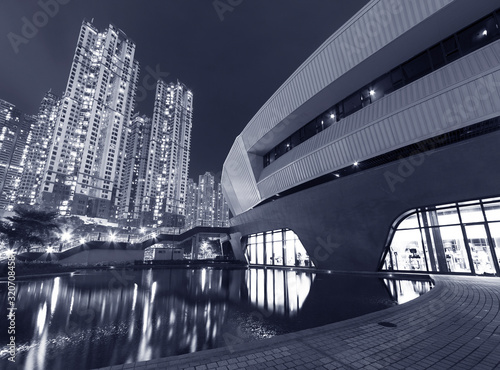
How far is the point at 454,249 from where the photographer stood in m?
14.6

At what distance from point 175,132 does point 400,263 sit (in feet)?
474

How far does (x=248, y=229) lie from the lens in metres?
33.2

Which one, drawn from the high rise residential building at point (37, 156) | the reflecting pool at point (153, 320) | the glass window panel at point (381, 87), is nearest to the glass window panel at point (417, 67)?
the glass window panel at point (381, 87)

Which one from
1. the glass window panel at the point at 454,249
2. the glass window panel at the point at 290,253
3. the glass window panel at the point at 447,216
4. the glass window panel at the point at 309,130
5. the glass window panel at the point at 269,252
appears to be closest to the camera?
the glass window panel at the point at 454,249

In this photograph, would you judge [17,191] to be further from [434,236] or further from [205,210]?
[434,236]

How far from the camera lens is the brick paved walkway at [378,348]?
380 cm

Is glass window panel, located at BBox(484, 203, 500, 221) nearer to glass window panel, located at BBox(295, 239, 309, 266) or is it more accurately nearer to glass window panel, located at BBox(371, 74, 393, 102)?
glass window panel, located at BBox(371, 74, 393, 102)

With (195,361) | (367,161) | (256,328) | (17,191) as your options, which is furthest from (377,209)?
(17,191)

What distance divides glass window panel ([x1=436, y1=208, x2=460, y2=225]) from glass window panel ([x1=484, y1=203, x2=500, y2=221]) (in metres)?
1.35

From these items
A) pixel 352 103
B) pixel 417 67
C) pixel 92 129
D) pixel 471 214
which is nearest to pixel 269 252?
pixel 352 103

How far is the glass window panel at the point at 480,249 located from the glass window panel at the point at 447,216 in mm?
706

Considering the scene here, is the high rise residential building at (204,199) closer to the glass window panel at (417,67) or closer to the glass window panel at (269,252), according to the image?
the glass window panel at (269,252)

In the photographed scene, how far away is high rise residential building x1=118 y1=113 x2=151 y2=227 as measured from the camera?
130 meters

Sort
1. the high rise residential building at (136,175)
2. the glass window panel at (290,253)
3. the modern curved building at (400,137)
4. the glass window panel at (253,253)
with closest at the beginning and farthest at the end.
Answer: the modern curved building at (400,137) → the glass window panel at (290,253) → the glass window panel at (253,253) → the high rise residential building at (136,175)
